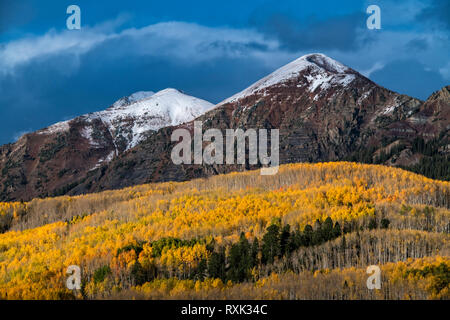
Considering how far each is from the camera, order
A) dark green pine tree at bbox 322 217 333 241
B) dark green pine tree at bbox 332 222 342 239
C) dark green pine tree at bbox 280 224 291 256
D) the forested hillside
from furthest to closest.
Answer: dark green pine tree at bbox 332 222 342 239 < dark green pine tree at bbox 322 217 333 241 < dark green pine tree at bbox 280 224 291 256 < the forested hillside

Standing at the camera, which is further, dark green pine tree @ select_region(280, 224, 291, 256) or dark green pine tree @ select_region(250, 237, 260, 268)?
dark green pine tree @ select_region(280, 224, 291, 256)

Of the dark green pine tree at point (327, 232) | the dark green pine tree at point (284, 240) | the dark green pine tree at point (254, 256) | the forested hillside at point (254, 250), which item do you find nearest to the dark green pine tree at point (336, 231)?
the forested hillside at point (254, 250)

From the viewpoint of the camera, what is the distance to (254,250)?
115 metres

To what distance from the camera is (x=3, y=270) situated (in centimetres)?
14150

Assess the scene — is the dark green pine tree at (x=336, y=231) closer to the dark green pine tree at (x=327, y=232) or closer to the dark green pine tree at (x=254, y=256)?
the dark green pine tree at (x=327, y=232)

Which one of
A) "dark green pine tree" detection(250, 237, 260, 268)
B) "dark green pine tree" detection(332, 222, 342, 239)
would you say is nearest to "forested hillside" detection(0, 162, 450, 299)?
"dark green pine tree" detection(332, 222, 342, 239)

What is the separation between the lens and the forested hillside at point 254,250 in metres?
89.1

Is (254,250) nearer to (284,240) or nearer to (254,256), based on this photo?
(254,256)

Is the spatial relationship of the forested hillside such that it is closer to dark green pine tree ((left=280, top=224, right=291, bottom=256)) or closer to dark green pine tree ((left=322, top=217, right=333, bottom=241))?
dark green pine tree ((left=280, top=224, right=291, bottom=256))

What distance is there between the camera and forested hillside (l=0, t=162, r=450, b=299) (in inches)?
3509

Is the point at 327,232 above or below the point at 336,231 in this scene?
below

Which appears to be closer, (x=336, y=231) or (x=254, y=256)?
(x=254, y=256)

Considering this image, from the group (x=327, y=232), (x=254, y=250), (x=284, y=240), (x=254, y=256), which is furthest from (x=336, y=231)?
(x=254, y=256)
